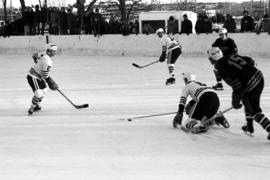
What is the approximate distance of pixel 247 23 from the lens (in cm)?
1573

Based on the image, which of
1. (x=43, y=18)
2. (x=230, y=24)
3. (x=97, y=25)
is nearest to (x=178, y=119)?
(x=230, y=24)

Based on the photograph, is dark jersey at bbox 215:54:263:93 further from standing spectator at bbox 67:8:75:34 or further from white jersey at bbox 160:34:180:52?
standing spectator at bbox 67:8:75:34

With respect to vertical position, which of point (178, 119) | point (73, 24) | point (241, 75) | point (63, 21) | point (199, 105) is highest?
point (63, 21)

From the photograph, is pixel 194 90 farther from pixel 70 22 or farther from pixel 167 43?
pixel 70 22

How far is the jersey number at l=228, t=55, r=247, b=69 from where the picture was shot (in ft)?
17.3

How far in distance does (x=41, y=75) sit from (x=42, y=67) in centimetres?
14

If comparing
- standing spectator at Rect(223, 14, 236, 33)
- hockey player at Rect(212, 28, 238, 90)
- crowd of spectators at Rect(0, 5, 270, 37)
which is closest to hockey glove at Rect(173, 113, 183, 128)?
hockey player at Rect(212, 28, 238, 90)

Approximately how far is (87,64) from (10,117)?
8.27 m

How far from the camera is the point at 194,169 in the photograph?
4527 mm

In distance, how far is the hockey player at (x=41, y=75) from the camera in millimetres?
7461

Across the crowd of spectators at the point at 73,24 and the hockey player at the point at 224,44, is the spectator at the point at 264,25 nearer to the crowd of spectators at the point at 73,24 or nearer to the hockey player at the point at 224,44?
the crowd of spectators at the point at 73,24

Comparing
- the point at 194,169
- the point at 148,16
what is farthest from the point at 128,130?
the point at 148,16

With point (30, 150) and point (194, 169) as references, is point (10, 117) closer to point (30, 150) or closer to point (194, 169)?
point (30, 150)

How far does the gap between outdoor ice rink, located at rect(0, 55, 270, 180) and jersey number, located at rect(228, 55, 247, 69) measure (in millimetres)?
835
